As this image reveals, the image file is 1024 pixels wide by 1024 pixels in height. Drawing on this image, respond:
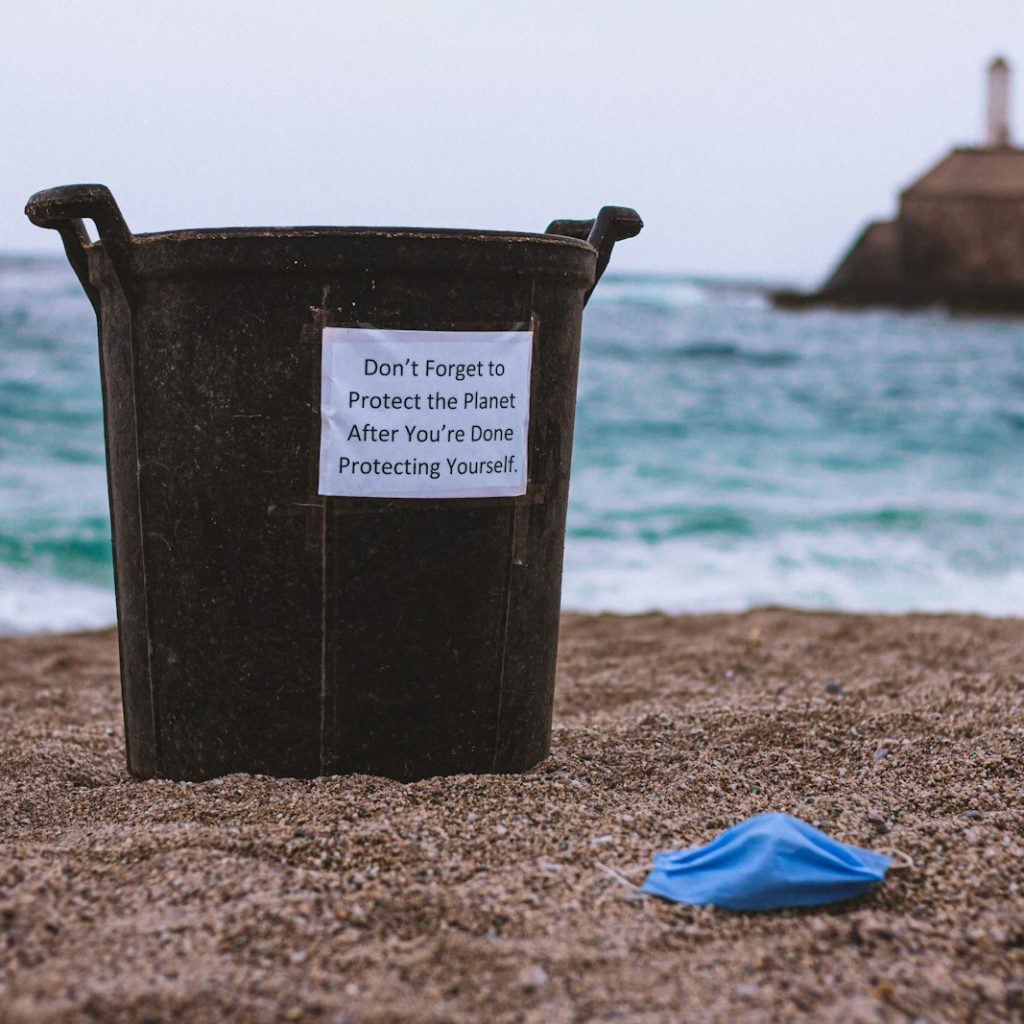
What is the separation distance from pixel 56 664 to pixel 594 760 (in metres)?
2.32

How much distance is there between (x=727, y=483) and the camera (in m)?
9.16

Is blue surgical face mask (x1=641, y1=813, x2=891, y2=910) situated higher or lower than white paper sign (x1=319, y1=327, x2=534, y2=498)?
lower

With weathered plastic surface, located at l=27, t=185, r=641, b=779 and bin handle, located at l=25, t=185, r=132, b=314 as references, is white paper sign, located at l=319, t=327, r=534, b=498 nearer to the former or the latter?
weathered plastic surface, located at l=27, t=185, r=641, b=779

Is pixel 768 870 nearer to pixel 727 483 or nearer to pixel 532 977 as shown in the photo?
pixel 532 977

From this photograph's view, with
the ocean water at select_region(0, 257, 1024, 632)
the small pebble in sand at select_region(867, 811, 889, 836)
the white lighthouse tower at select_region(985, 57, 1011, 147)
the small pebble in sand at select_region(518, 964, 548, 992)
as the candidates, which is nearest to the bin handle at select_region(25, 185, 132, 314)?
the small pebble in sand at select_region(518, 964, 548, 992)

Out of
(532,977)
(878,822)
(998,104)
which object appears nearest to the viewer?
(532,977)

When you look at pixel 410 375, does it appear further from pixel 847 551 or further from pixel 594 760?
pixel 847 551

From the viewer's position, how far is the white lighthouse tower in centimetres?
4025

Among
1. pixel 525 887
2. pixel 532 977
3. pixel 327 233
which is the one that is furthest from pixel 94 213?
pixel 532 977

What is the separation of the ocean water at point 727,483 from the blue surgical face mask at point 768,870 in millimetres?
3905

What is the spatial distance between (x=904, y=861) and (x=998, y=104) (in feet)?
154

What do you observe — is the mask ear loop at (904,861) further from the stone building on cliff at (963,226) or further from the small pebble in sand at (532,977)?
the stone building on cliff at (963,226)

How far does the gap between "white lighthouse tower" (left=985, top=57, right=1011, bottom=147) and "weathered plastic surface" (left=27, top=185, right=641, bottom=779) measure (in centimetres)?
4418

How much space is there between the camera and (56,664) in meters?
3.90
